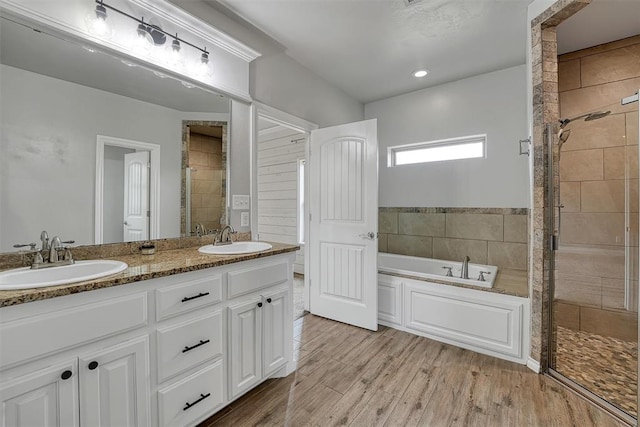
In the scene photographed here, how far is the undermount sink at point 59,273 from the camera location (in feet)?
3.65

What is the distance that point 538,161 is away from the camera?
2.01 meters

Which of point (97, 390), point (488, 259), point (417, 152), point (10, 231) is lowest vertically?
point (97, 390)

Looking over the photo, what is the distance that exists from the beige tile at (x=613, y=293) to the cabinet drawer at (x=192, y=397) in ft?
10.1

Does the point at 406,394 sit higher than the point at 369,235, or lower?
lower

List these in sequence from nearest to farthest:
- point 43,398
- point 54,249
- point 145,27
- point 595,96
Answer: point 43,398, point 54,249, point 145,27, point 595,96

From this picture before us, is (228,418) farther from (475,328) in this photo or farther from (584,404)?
(584,404)

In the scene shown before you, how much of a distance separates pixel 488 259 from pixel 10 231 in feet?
A: 12.3

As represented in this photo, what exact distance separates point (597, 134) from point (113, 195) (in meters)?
3.64

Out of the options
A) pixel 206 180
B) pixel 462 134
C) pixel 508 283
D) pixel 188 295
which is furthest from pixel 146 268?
pixel 462 134

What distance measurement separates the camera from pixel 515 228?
293cm

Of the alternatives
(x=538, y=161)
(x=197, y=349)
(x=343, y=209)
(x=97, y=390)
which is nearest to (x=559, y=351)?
(x=538, y=161)

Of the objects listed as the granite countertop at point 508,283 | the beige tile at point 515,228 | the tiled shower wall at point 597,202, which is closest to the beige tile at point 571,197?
the tiled shower wall at point 597,202

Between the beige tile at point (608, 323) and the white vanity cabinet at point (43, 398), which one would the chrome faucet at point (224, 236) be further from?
the beige tile at point (608, 323)

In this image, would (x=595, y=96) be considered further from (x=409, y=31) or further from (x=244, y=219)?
(x=244, y=219)
